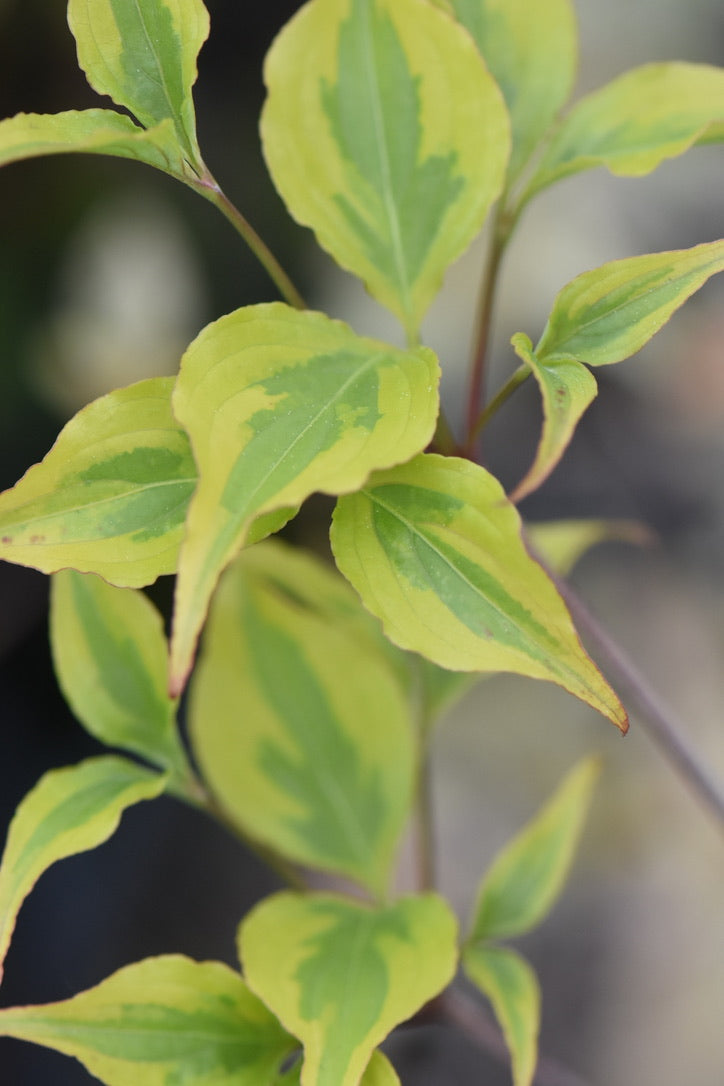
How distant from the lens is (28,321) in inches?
Answer: 66.6

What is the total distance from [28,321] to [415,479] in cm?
145

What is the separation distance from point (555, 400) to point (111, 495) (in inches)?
7.3

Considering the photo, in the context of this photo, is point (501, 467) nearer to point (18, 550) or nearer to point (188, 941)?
point (188, 941)

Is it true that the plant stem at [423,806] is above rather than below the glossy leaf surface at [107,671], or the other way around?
below

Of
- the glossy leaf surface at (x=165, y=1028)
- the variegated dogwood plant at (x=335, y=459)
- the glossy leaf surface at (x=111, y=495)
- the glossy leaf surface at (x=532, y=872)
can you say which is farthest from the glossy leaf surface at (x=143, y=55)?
the glossy leaf surface at (x=532, y=872)

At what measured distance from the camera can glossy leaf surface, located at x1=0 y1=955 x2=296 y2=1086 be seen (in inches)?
17.7

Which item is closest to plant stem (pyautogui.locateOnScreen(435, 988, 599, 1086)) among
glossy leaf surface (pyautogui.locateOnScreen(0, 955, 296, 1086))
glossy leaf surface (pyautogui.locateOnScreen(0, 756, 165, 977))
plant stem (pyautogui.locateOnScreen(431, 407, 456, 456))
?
glossy leaf surface (pyautogui.locateOnScreen(0, 955, 296, 1086))

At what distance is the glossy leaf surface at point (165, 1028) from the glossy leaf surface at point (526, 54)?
1.51 ft

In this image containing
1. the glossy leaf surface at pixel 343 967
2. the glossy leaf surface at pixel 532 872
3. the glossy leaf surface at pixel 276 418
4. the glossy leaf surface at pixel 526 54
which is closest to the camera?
the glossy leaf surface at pixel 276 418

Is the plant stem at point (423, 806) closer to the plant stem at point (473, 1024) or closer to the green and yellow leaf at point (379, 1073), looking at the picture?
the plant stem at point (473, 1024)

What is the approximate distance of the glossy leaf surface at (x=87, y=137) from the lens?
364mm

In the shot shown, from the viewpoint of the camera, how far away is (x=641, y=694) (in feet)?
1.77

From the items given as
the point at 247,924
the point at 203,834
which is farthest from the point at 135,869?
the point at 247,924

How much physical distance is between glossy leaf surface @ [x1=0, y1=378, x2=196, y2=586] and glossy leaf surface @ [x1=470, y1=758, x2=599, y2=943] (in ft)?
1.28
